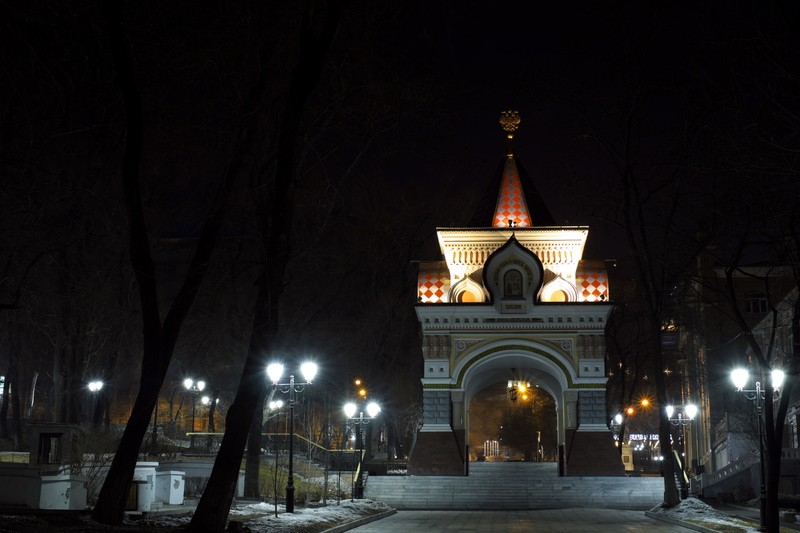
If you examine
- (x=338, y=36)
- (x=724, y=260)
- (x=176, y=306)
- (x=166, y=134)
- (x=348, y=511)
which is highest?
(x=338, y=36)

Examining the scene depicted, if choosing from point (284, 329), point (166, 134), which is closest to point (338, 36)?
point (166, 134)

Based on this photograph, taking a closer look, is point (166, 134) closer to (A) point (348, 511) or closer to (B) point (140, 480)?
(B) point (140, 480)

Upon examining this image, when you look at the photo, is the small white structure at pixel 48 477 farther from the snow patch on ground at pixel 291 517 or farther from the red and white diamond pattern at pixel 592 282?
the red and white diamond pattern at pixel 592 282

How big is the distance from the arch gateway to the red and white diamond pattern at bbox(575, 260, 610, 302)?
0.04 meters

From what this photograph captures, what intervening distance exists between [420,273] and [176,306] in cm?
2101

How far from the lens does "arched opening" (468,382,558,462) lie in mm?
63406

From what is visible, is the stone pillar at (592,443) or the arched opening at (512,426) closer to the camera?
the stone pillar at (592,443)

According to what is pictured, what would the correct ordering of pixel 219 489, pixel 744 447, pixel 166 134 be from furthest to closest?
pixel 744 447 < pixel 166 134 < pixel 219 489

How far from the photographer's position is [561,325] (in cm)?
3481

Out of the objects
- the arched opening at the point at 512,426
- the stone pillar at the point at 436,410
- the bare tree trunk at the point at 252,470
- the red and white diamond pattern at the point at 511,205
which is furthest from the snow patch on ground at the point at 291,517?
the arched opening at the point at 512,426

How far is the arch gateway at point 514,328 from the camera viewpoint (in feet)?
111

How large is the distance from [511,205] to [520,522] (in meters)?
16.6

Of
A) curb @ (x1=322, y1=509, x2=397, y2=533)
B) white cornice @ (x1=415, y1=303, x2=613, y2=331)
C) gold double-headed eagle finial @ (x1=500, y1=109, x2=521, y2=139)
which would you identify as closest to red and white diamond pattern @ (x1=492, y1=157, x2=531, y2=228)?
gold double-headed eagle finial @ (x1=500, y1=109, x2=521, y2=139)

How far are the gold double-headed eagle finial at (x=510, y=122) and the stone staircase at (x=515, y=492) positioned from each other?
1519cm
